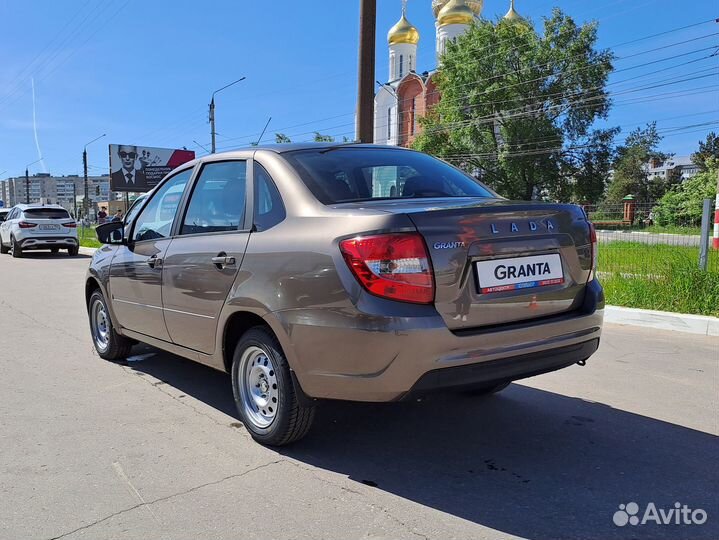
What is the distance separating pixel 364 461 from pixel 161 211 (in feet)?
8.45

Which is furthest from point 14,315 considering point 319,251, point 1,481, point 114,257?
point 319,251

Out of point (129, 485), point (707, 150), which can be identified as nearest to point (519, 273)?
point (129, 485)

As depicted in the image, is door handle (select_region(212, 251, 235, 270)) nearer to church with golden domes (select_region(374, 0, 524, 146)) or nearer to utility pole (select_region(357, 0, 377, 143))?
utility pole (select_region(357, 0, 377, 143))

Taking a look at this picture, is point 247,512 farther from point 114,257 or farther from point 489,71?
point 489,71

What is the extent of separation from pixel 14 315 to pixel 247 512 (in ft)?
23.1

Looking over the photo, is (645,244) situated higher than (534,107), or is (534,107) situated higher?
(534,107)

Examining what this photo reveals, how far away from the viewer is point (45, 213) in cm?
1938

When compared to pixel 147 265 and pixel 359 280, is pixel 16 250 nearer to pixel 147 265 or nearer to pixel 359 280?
pixel 147 265

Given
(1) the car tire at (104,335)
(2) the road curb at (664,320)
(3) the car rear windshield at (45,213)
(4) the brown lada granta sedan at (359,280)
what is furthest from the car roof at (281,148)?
(3) the car rear windshield at (45,213)

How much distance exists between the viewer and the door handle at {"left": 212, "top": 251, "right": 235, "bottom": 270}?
3.51 meters

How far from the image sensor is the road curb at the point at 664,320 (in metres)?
6.72

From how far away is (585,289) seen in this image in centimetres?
344

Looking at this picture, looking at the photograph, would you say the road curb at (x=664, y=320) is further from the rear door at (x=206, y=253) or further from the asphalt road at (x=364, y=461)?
the rear door at (x=206, y=253)

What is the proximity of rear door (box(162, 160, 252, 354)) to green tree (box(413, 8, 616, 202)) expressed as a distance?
43.0 metres
